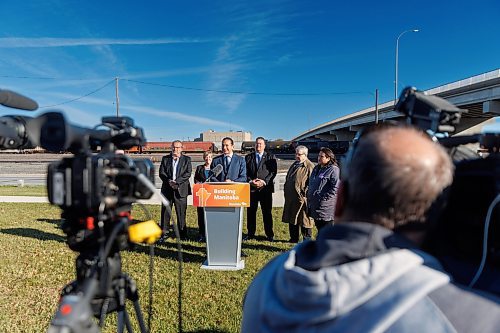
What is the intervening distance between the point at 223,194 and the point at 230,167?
3.81ft

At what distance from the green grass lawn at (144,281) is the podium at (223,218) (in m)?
0.24

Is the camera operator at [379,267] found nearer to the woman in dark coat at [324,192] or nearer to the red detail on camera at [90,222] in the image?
the red detail on camera at [90,222]

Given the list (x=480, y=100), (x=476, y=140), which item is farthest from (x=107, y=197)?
(x=480, y=100)

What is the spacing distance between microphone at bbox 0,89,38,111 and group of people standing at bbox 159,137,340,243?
14.0 ft

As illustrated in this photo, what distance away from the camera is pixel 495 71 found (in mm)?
21203

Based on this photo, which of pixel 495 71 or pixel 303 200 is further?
pixel 495 71

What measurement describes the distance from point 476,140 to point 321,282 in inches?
36.1

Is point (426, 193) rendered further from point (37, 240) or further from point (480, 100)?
point (480, 100)

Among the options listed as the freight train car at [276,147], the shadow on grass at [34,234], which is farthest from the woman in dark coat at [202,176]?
the freight train car at [276,147]

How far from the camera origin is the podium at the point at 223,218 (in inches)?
203

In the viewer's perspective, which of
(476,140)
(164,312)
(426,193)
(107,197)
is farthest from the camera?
(164,312)

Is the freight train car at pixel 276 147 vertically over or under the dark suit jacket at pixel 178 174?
over

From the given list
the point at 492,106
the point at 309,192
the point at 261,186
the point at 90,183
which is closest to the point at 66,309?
the point at 90,183

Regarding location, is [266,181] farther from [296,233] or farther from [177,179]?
[177,179]
